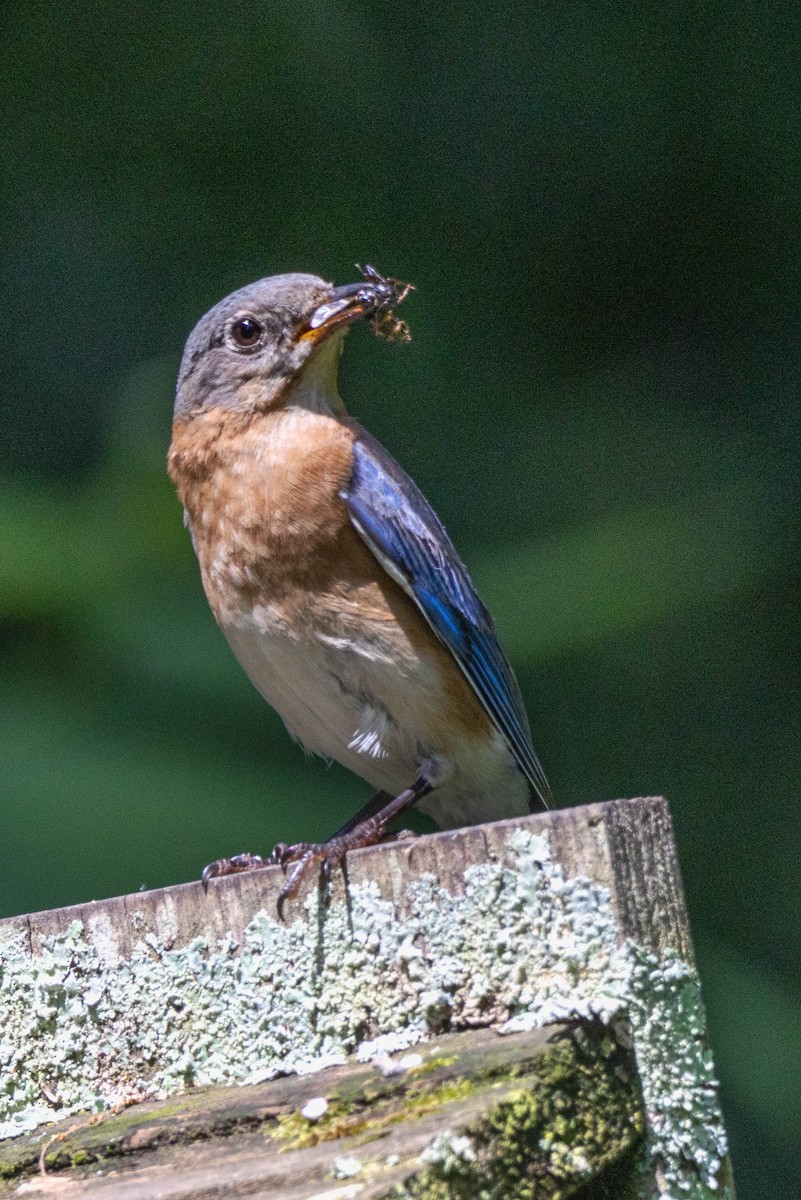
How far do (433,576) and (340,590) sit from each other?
0.74 feet

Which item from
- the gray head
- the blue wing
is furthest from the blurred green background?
the blue wing

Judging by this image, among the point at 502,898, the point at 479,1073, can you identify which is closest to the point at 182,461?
the point at 502,898

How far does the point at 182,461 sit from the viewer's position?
3260 millimetres

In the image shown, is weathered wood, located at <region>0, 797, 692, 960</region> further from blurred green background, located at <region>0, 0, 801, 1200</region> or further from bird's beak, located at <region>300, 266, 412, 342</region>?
blurred green background, located at <region>0, 0, 801, 1200</region>

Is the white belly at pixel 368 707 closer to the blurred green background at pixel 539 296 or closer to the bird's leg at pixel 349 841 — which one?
the bird's leg at pixel 349 841

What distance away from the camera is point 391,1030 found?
1.84 meters

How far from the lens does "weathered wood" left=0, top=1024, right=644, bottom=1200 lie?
1440mm

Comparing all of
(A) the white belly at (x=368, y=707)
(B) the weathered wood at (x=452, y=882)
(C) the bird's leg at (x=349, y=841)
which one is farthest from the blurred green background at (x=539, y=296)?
(B) the weathered wood at (x=452, y=882)

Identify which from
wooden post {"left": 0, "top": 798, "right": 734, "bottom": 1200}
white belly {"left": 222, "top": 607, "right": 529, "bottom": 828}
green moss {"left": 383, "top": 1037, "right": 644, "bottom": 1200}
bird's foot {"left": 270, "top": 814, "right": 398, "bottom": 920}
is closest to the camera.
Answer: green moss {"left": 383, "top": 1037, "right": 644, "bottom": 1200}

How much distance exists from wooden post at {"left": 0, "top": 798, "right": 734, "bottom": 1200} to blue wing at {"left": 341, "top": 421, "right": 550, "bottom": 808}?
1.04 meters

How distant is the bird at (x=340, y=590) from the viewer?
2.88 metres

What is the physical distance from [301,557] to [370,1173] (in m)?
1.62

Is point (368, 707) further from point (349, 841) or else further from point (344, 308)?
point (344, 308)

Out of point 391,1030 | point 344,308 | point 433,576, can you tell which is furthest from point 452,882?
point 344,308
